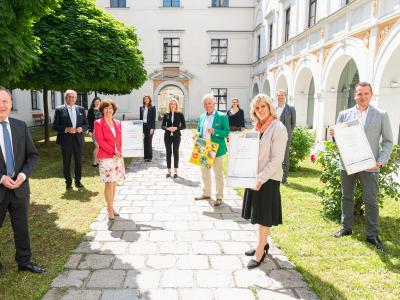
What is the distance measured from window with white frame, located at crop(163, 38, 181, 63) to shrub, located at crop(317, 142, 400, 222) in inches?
929

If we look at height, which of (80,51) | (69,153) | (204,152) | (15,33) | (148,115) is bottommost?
(69,153)

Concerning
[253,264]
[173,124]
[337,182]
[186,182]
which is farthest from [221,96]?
[253,264]

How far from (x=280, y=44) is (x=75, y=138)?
14765mm

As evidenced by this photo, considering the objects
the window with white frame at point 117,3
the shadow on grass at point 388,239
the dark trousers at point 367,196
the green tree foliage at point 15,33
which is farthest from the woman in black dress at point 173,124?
the window with white frame at point 117,3

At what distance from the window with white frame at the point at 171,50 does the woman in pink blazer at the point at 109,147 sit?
23.4m

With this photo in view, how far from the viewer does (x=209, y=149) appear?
6.24 m

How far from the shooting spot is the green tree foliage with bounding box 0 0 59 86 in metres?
4.54

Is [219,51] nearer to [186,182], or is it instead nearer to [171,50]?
[171,50]

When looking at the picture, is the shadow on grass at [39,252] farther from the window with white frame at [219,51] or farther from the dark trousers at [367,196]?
the window with white frame at [219,51]

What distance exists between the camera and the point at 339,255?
4.29 metres

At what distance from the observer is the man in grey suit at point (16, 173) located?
11.5 feet

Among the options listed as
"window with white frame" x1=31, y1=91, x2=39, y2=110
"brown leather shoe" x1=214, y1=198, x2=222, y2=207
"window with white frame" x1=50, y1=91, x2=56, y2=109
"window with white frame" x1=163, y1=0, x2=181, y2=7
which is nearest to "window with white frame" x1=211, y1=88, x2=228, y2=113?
"window with white frame" x1=163, y1=0, x2=181, y2=7

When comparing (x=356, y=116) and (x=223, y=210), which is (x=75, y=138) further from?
(x=356, y=116)

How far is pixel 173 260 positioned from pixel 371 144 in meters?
2.88
